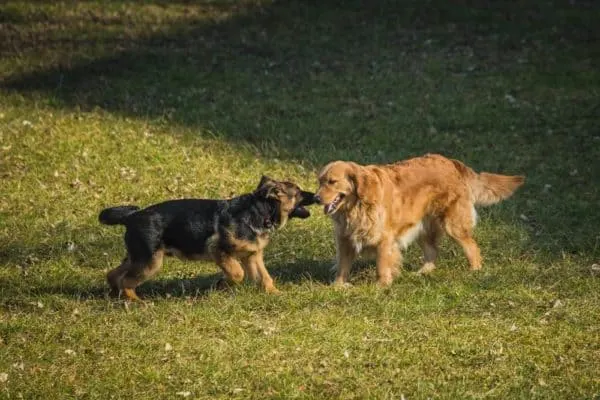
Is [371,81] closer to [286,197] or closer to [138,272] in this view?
[286,197]

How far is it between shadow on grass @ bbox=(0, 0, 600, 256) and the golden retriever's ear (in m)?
2.05

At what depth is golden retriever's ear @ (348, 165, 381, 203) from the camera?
9797mm

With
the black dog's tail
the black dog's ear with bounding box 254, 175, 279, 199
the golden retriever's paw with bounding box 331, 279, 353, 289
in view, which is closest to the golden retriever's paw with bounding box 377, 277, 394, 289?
the golden retriever's paw with bounding box 331, 279, 353, 289

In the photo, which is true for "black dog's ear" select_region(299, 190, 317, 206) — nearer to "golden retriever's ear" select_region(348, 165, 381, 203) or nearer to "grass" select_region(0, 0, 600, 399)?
"golden retriever's ear" select_region(348, 165, 381, 203)

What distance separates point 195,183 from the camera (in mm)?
13188

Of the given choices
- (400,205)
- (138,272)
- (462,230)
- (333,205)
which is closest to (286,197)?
(333,205)

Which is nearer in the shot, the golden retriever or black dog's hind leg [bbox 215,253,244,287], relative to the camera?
black dog's hind leg [bbox 215,253,244,287]

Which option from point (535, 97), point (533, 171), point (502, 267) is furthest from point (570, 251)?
point (535, 97)

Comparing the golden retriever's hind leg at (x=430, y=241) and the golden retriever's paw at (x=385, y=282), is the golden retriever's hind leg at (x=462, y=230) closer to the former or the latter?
the golden retriever's hind leg at (x=430, y=241)

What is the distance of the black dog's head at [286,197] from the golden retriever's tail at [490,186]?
1.85 m

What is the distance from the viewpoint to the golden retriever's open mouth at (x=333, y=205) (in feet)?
32.1

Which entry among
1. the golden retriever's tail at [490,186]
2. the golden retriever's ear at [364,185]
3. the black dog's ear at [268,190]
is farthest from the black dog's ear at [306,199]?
the golden retriever's tail at [490,186]

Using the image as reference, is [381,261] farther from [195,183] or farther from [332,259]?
[195,183]

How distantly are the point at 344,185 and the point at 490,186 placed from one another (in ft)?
6.21
